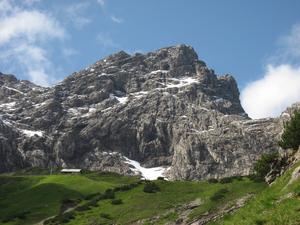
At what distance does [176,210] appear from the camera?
43.0 metres

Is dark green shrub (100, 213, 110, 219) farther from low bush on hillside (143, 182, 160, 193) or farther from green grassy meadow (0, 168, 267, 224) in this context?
low bush on hillside (143, 182, 160, 193)

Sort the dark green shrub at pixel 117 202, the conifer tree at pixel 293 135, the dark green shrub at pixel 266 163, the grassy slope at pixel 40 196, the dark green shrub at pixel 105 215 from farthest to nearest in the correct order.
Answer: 1. the grassy slope at pixel 40 196
2. the dark green shrub at pixel 117 202
3. the dark green shrub at pixel 105 215
4. the conifer tree at pixel 293 135
5. the dark green shrub at pixel 266 163

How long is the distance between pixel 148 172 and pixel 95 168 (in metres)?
42.3

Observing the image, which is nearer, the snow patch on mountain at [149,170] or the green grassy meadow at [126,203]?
the green grassy meadow at [126,203]

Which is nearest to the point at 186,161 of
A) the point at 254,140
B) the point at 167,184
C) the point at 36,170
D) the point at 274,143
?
the point at 254,140

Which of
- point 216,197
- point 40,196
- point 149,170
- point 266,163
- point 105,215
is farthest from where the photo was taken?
point 149,170

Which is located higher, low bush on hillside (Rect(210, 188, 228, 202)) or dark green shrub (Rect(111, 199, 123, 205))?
low bush on hillside (Rect(210, 188, 228, 202))

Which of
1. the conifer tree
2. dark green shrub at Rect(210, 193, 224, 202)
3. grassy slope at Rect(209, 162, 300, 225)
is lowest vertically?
dark green shrub at Rect(210, 193, 224, 202)

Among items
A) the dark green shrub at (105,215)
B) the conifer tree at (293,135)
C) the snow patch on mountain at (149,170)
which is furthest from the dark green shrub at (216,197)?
the snow patch on mountain at (149,170)

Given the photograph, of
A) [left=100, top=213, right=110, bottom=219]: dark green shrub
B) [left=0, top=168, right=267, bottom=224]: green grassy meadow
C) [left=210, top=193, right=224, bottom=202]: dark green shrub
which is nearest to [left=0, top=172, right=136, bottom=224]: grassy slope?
[left=0, top=168, right=267, bottom=224]: green grassy meadow

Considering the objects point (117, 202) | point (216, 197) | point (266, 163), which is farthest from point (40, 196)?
point (266, 163)

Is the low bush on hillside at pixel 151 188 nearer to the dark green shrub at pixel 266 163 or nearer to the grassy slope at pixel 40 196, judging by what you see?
the grassy slope at pixel 40 196

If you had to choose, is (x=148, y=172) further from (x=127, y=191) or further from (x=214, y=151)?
(x=127, y=191)

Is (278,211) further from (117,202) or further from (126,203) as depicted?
(117,202)
